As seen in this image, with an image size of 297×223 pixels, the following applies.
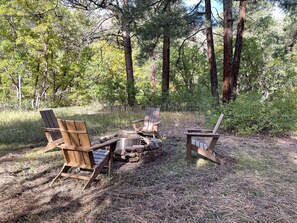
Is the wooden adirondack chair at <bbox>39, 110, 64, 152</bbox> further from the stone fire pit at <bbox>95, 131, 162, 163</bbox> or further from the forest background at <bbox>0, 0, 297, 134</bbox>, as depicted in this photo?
the forest background at <bbox>0, 0, 297, 134</bbox>

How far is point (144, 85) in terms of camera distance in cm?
1038

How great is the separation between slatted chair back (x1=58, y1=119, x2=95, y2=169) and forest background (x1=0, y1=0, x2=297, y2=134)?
391 cm

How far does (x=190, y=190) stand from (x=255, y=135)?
350cm

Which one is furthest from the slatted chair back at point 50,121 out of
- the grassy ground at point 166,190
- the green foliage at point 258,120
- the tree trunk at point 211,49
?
the tree trunk at point 211,49

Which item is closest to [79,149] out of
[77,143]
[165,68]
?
[77,143]

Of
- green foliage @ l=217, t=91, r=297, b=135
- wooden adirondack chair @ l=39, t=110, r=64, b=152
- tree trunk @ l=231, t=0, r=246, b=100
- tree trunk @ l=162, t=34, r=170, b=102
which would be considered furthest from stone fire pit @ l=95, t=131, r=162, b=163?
tree trunk @ l=162, t=34, r=170, b=102

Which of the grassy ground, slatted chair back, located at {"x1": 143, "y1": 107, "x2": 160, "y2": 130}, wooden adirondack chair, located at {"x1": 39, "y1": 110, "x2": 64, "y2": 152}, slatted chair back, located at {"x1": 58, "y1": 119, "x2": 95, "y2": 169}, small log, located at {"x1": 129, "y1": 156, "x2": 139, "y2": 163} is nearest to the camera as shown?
the grassy ground

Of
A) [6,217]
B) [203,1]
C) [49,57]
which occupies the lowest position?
[6,217]

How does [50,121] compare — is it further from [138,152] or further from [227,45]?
[227,45]

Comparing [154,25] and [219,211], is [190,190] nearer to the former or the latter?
[219,211]

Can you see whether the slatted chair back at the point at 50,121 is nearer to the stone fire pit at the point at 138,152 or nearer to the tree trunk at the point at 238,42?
the stone fire pit at the point at 138,152

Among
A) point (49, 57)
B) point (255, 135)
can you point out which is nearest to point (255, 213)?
point (255, 135)

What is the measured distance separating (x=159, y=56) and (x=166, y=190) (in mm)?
13571

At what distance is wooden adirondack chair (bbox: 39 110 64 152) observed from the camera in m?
4.54
